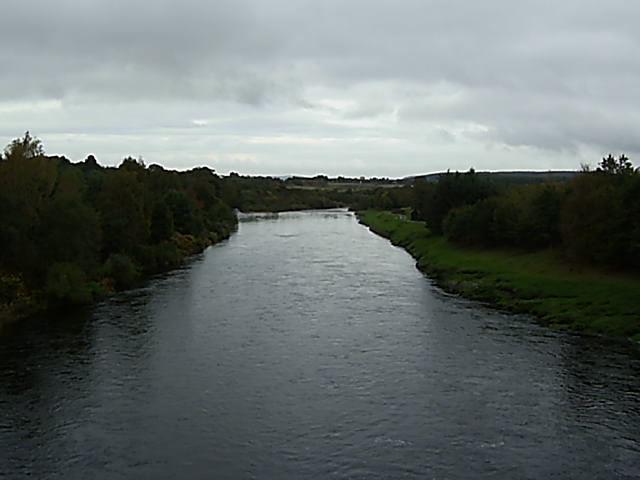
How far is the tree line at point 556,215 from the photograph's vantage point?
4031 centimetres

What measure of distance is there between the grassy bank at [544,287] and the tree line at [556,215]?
126 centimetres

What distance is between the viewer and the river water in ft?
60.7

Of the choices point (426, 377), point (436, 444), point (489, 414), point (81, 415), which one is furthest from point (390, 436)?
point (81, 415)

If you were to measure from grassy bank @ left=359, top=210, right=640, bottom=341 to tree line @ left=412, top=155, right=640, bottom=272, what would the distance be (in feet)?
4.15

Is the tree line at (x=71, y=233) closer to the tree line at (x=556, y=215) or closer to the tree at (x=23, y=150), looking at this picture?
the tree at (x=23, y=150)

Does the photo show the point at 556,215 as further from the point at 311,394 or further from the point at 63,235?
the point at 63,235

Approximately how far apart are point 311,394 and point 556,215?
31.6 metres

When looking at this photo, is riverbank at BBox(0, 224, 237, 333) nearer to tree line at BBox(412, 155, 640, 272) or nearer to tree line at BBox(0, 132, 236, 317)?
tree line at BBox(0, 132, 236, 317)

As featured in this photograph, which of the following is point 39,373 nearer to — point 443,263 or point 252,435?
point 252,435

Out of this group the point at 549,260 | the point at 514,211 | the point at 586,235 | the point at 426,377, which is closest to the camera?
the point at 426,377

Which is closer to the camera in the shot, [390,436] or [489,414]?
[390,436]

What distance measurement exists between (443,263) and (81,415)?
121 ft

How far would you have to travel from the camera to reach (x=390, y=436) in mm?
20109

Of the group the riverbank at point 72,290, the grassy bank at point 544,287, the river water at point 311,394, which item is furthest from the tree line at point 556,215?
the riverbank at point 72,290
